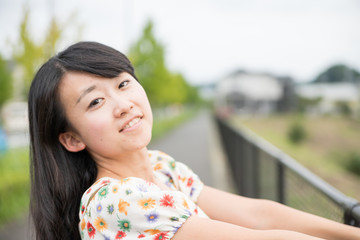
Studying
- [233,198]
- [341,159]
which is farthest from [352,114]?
[233,198]

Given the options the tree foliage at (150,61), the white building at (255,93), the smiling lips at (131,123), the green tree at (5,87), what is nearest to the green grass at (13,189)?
the smiling lips at (131,123)

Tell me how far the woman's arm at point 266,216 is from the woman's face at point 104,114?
19.4 inches

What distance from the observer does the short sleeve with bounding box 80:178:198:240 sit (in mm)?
1057

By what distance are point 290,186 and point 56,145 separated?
1757mm

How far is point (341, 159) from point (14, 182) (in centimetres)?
1268

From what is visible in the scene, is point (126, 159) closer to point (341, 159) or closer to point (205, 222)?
point (205, 222)

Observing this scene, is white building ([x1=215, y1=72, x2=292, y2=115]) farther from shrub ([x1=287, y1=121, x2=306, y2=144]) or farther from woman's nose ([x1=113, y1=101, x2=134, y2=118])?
woman's nose ([x1=113, y1=101, x2=134, y2=118])

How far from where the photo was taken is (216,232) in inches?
41.5

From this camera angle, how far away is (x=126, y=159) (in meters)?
1.44

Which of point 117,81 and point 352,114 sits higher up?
point 117,81

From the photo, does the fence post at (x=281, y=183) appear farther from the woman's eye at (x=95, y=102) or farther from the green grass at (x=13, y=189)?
the green grass at (x=13, y=189)

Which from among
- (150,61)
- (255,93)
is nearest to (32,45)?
(150,61)

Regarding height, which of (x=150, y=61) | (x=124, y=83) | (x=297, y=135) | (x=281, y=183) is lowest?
(x=297, y=135)

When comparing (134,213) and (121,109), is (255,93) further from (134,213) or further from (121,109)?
(134,213)
